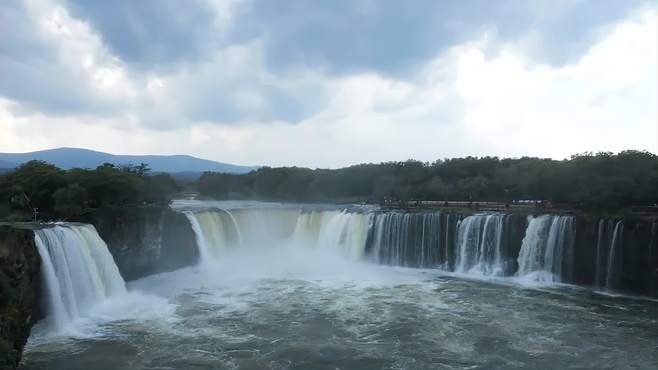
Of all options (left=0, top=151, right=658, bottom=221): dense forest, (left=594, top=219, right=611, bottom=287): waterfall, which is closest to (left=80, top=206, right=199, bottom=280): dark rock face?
(left=0, top=151, right=658, bottom=221): dense forest

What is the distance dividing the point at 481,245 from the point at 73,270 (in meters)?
18.9

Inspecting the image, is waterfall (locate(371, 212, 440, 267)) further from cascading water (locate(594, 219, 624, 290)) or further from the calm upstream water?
cascading water (locate(594, 219, 624, 290))

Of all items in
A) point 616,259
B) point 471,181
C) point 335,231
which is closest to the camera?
point 616,259

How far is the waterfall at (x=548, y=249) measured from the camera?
23.8m

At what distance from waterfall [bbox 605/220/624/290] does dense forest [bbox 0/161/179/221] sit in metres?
21.8

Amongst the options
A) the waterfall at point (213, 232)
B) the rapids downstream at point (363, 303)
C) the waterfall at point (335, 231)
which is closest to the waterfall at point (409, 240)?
the rapids downstream at point (363, 303)

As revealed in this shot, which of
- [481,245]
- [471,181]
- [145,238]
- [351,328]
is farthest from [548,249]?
[471,181]

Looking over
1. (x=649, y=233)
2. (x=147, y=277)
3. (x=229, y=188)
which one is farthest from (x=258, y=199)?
(x=649, y=233)

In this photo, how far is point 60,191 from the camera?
2152 cm

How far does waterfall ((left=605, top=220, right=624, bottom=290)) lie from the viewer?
Result: 72.9 feet

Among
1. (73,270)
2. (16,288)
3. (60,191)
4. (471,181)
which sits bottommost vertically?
(73,270)

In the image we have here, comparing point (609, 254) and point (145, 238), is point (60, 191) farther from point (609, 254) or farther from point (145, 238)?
point (609, 254)

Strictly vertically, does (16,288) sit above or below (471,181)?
below

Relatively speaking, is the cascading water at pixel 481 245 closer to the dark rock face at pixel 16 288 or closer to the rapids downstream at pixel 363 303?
the rapids downstream at pixel 363 303
